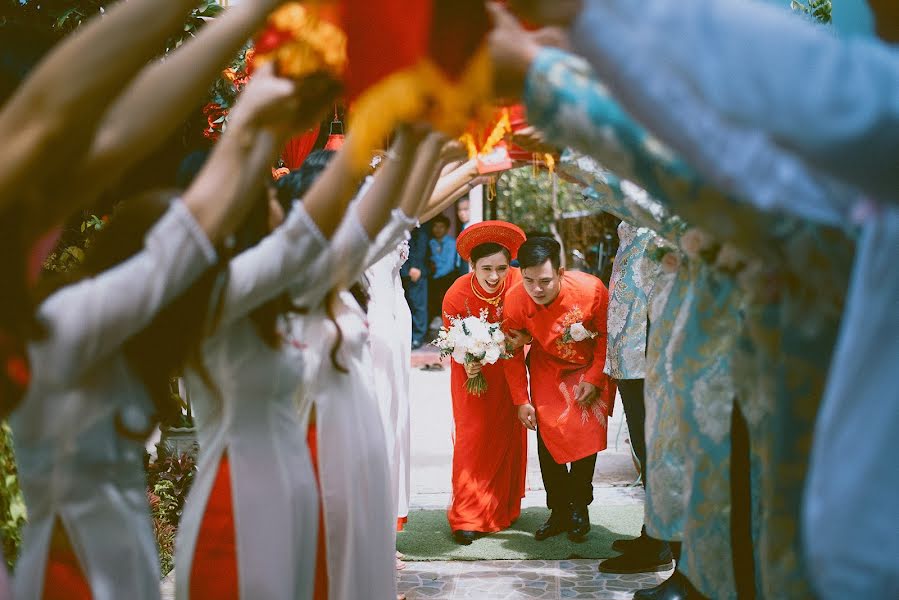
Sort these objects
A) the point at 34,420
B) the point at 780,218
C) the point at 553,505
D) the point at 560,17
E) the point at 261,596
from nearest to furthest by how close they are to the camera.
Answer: the point at 560,17 → the point at 780,218 → the point at 34,420 → the point at 261,596 → the point at 553,505

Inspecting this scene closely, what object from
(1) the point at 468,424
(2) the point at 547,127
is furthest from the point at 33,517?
(1) the point at 468,424

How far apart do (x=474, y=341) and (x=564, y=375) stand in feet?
1.86

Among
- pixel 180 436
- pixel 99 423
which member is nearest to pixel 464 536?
pixel 180 436

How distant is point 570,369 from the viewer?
5281 mm

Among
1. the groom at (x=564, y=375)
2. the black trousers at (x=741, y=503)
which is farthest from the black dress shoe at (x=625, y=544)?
the black trousers at (x=741, y=503)

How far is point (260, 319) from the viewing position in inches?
86.2

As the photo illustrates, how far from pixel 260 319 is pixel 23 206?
901 mm

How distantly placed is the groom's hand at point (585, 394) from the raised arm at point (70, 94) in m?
4.12

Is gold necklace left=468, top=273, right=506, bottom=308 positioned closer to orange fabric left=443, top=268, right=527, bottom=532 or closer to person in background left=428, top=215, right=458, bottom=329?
orange fabric left=443, top=268, right=527, bottom=532

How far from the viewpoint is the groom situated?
17.0 ft

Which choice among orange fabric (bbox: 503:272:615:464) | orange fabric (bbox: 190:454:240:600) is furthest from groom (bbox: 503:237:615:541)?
orange fabric (bbox: 190:454:240:600)

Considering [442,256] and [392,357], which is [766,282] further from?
[442,256]

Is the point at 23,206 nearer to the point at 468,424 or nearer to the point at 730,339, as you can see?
the point at 730,339

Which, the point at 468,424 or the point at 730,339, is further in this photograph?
the point at 468,424
